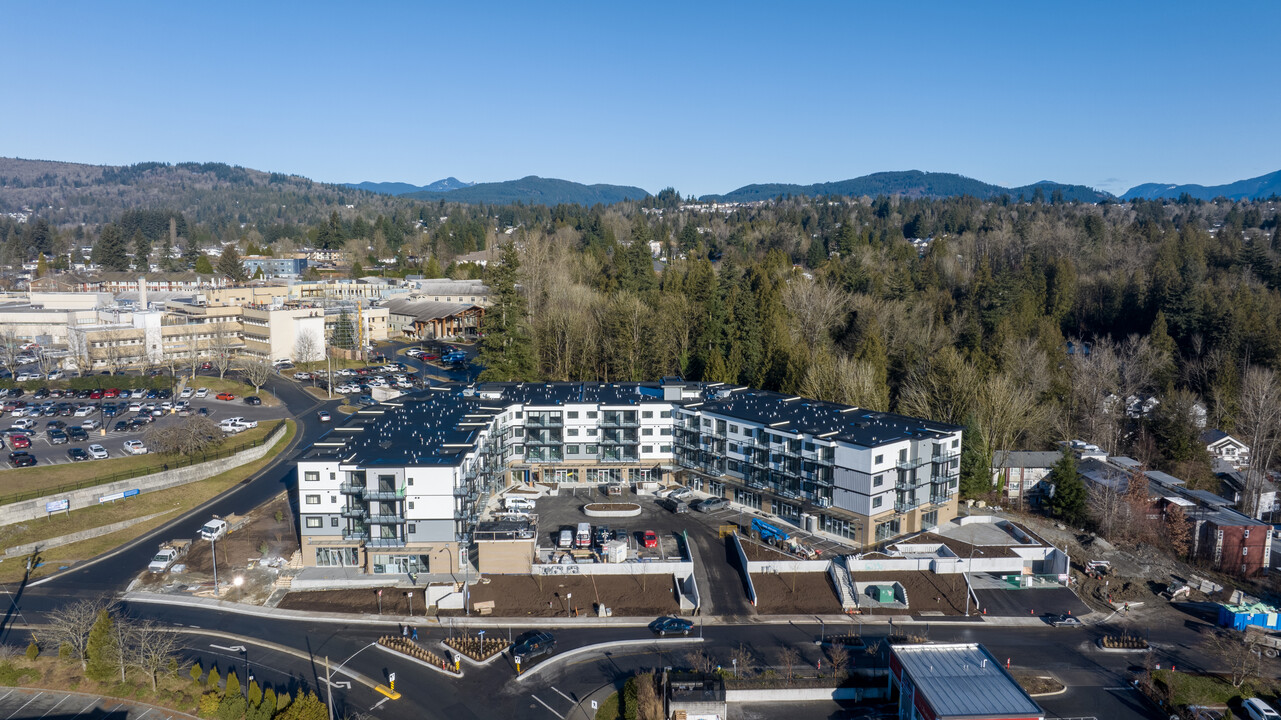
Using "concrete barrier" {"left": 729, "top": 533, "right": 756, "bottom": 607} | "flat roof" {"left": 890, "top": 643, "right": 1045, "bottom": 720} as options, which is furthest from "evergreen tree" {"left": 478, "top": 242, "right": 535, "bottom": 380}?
"flat roof" {"left": 890, "top": 643, "right": 1045, "bottom": 720}

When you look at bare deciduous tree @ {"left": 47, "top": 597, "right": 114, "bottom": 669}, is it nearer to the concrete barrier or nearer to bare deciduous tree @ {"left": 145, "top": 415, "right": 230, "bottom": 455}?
bare deciduous tree @ {"left": 145, "top": 415, "right": 230, "bottom": 455}

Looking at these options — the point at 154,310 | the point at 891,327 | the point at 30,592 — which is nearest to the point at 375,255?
the point at 154,310

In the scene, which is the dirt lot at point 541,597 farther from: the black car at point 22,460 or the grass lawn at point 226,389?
the grass lawn at point 226,389

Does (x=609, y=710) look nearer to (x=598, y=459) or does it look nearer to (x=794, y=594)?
(x=794, y=594)

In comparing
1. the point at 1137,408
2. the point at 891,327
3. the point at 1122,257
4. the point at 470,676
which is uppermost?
the point at 1122,257

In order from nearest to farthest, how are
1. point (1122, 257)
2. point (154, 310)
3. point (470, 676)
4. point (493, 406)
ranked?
point (470, 676) < point (493, 406) < point (154, 310) < point (1122, 257)

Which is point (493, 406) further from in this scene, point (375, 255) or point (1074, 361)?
point (375, 255)
